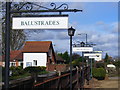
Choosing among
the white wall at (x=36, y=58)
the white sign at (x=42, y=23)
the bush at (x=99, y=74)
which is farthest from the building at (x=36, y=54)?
the white sign at (x=42, y=23)

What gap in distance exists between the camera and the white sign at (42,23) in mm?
5574

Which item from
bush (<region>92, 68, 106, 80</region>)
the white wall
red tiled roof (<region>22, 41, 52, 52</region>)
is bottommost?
bush (<region>92, 68, 106, 80</region>)

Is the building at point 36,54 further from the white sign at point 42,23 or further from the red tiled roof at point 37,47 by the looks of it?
the white sign at point 42,23

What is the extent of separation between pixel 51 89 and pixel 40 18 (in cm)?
388

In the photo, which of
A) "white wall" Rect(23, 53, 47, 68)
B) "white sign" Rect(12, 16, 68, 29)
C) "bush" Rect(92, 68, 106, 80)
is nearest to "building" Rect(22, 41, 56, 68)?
"white wall" Rect(23, 53, 47, 68)

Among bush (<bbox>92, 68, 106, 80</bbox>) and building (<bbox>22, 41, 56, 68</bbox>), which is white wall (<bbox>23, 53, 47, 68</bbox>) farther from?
bush (<bbox>92, 68, 106, 80</bbox>)

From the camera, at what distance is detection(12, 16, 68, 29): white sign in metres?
5.57

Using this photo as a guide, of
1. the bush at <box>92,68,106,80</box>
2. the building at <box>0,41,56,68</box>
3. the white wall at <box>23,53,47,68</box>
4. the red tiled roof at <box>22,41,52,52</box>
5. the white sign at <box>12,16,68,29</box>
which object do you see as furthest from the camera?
the red tiled roof at <box>22,41,52,52</box>

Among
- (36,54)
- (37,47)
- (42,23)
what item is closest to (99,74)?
(36,54)

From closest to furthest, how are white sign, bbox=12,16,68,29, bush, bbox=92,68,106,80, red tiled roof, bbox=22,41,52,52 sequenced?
white sign, bbox=12,16,68,29 → bush, bbox=92,68,106,80 → red tiled roof, bbox=22,41,52,52

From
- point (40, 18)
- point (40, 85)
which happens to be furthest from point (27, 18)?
point (40, 85)

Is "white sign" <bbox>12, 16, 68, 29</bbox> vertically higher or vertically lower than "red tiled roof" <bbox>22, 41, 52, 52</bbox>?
higher

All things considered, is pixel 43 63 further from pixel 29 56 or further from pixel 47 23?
pixel 47 23

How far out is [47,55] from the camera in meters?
60.7
